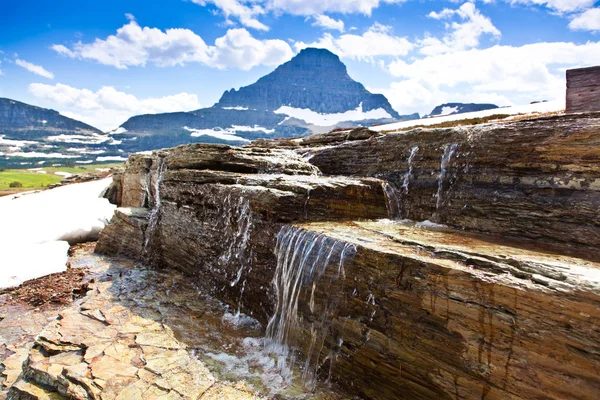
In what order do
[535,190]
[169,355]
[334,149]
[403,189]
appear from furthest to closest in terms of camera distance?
[334,149], [403,189], [535,190], [169,355]

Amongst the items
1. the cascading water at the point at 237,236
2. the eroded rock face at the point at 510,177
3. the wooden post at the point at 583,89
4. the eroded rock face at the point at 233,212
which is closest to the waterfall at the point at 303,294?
the eroded rock face at the point at 233,212

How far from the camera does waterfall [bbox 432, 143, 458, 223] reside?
11141mm

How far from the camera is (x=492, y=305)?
5.50m

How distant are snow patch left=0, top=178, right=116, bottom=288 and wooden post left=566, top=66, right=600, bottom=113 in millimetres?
22454

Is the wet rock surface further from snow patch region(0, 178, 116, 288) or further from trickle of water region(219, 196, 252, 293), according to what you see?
snow patch region(0, 178, 116, 288)

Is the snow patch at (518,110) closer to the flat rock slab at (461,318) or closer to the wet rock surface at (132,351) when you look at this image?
the flat rock slab at (461,318)

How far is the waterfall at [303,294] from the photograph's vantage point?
Answer: 25.9 feet

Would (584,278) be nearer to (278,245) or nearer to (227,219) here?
(278,245)

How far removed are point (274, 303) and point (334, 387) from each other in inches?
114

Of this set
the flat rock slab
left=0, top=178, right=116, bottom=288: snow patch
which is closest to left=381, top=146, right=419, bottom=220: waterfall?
the flat rock slab

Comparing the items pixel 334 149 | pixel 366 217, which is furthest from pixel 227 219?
pixel 334 149

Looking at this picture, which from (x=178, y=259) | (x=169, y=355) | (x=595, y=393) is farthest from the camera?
(x=178, y=259)

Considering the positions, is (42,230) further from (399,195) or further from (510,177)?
(510,177)

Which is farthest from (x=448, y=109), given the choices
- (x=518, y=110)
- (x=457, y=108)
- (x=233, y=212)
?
(x=233, y=212)
